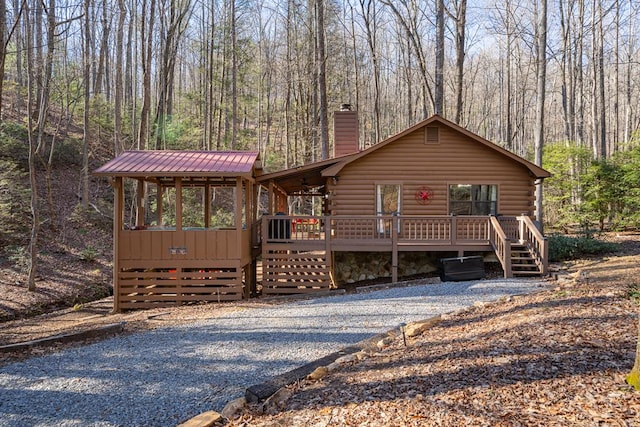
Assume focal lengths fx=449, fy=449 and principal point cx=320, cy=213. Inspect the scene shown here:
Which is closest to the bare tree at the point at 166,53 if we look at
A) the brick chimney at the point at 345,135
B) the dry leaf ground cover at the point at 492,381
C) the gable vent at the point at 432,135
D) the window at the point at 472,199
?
the brick chimney at the point at 345,135

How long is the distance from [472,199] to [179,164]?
28.1ft

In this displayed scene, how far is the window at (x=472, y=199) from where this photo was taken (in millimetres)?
13648

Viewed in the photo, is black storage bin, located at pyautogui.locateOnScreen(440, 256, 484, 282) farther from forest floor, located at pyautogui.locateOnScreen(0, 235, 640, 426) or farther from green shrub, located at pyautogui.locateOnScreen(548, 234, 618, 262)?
forest floor, located at pyautogui.locateOnScreen(0, 235, 640, 426)

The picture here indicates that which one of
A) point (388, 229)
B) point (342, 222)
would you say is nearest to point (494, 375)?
point (342, 222)

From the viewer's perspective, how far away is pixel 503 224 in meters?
13.1

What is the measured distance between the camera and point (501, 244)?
11617 millimetres

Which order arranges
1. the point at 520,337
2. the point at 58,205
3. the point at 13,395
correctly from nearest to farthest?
the point at 13,395, the point at 520,337, the point at 58,205

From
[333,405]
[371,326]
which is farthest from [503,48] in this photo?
[333,405]

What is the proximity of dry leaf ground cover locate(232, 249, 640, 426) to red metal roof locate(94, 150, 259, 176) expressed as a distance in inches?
255

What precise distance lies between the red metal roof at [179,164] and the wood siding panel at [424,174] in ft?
10.6

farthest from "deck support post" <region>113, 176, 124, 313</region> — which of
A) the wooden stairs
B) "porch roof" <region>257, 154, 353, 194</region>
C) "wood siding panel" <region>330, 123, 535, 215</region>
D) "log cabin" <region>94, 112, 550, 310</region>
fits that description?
the wooden stairs

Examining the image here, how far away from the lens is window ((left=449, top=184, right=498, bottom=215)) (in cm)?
1365

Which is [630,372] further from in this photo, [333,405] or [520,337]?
[333,405]

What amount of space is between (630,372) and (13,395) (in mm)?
5732
